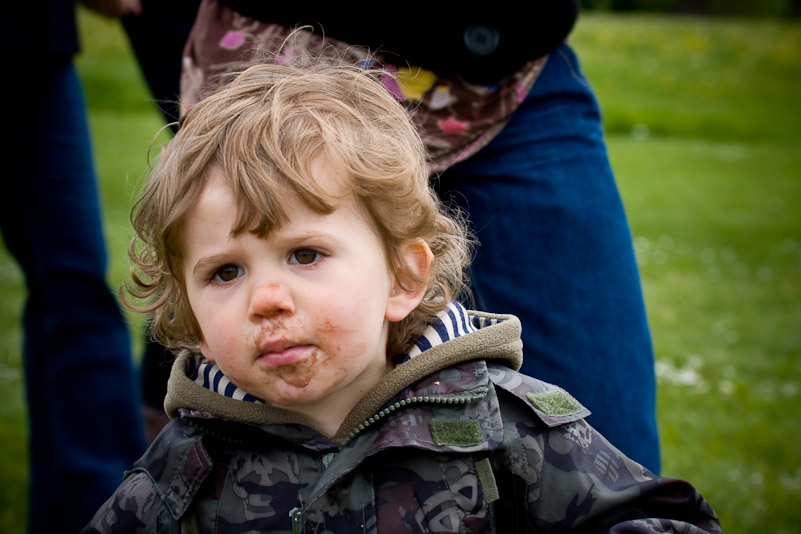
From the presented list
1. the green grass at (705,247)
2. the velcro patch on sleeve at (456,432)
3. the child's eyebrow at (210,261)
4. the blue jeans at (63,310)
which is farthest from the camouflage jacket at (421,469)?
the blue jeans at (63,310)

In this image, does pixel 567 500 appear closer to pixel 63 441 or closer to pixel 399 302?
pixel 399 302

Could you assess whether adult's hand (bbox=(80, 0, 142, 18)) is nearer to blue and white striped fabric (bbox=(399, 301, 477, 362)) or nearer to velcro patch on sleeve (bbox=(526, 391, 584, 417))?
blue and white striped fabric (bbox=(399, 301, 477, 362))

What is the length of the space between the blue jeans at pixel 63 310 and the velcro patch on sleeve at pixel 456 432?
1618mm

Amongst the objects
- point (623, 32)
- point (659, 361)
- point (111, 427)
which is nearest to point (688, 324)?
point (659, 361)

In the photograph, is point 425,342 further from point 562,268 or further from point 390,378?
point 562,268

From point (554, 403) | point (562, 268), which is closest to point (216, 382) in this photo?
point (554, 403)

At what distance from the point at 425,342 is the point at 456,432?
0.59ft

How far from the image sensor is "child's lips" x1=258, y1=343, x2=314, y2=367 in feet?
4.36

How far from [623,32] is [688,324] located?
61.2 ft

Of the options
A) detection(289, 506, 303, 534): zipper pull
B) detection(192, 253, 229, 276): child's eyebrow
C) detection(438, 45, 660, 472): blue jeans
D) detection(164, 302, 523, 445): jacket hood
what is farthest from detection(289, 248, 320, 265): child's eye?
detection(438, 45, 660, 472): blue jeans

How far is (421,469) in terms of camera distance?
140cm

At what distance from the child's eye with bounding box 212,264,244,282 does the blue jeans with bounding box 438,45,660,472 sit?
63 cm

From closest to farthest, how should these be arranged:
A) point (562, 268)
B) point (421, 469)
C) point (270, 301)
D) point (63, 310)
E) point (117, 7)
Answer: point (270, 301)
point (421, 469)
point (562, 268)
point (117, 7)
point (63, 310)

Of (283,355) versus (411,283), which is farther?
(411,283)
